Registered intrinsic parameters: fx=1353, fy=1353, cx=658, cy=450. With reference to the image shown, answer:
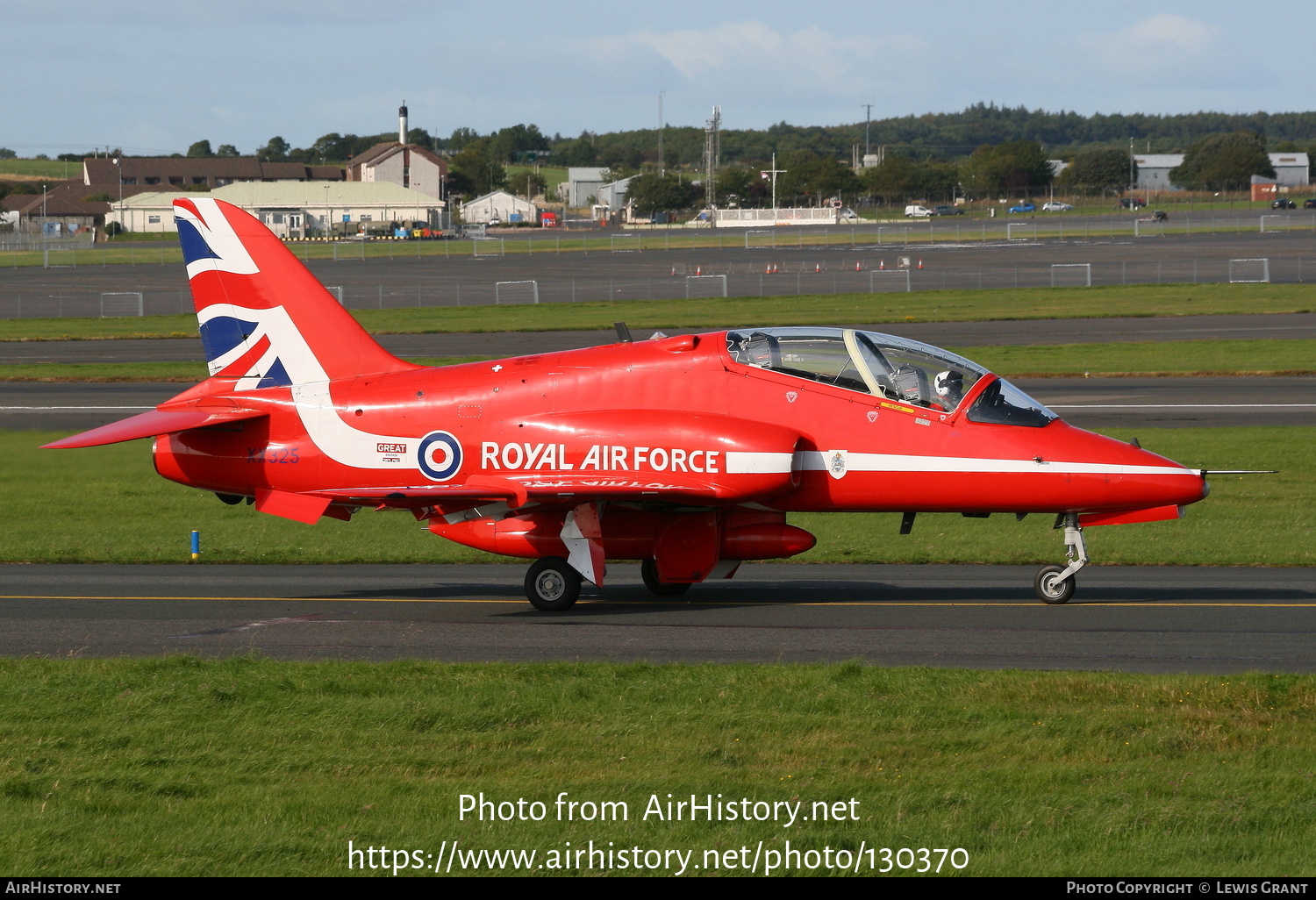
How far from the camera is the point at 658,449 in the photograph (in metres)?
16.7

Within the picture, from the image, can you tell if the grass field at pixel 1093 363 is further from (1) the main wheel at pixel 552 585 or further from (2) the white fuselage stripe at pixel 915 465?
(1) the main wheel at pixel 552 585

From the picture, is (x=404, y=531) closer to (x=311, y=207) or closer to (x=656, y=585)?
(x=656, y=585)

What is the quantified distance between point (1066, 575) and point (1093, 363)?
31.5 meters

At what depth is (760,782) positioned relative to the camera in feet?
31.9

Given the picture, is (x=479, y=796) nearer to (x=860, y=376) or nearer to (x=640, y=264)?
(x=860, y=376)

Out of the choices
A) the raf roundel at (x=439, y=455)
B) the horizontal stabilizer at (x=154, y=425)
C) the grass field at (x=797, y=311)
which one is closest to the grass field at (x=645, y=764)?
the horizontal stabilizer at (x=154, y=425)

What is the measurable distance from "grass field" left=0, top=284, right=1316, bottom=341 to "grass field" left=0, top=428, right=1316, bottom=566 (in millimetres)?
31913

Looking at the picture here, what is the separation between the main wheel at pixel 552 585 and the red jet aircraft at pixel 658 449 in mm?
29

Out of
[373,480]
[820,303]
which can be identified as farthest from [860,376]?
[820,303]

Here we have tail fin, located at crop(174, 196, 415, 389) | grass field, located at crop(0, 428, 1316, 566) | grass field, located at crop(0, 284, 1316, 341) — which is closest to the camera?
tail fin, located at crop(174, 196, 415, 389)

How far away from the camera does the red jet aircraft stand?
53.4 ft

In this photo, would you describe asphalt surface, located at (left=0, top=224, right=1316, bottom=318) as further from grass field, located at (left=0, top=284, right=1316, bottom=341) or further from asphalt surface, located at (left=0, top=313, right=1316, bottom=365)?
asphalt surface, located at (left=0, top=313, right=1316, bottom=365)

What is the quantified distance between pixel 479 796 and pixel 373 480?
359 inches

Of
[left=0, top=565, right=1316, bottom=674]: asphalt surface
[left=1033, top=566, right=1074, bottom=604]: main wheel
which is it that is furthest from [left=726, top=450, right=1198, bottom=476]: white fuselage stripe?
[left=0, top=565, right=1316, bottom=674]: asphalt surface
